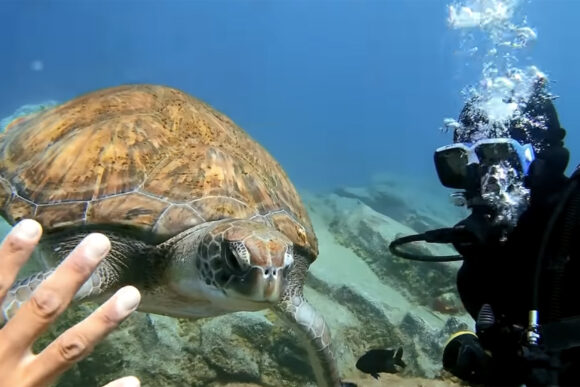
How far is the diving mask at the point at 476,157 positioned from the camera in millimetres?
2635

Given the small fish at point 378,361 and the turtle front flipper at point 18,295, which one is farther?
the small fish at point 378,361

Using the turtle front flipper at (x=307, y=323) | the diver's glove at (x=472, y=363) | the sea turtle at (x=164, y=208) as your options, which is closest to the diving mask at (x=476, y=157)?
the diver's glove at (x=472, y=363)

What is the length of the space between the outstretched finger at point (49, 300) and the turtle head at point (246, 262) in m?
1.24

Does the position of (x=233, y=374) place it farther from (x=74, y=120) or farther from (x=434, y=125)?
(x=434, y=125)

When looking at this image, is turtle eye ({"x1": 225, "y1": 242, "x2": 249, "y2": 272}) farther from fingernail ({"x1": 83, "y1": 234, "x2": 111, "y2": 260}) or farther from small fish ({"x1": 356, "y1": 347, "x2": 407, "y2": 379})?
small fish ({"x1": 356, "y1": 347, "x2": 407, "y2": 379})

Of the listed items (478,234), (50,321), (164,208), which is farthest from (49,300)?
(478,234)

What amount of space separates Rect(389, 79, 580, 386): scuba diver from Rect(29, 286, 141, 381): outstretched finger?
5.44 feet

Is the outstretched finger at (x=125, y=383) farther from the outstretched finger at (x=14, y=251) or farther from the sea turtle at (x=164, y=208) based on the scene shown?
the sea turtle at (x=164, y=208)

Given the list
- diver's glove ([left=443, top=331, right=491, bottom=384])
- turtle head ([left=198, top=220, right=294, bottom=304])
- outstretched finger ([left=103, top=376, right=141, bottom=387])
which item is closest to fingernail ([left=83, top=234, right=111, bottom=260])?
outstretched finger ([left=103, top=376, right=141, bottom=387])

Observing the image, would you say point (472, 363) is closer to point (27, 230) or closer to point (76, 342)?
point (76, 342)

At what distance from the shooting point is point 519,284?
7.79 feet

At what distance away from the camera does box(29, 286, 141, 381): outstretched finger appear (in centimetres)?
97

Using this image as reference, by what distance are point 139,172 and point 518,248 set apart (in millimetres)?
2392

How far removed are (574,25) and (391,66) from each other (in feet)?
177
